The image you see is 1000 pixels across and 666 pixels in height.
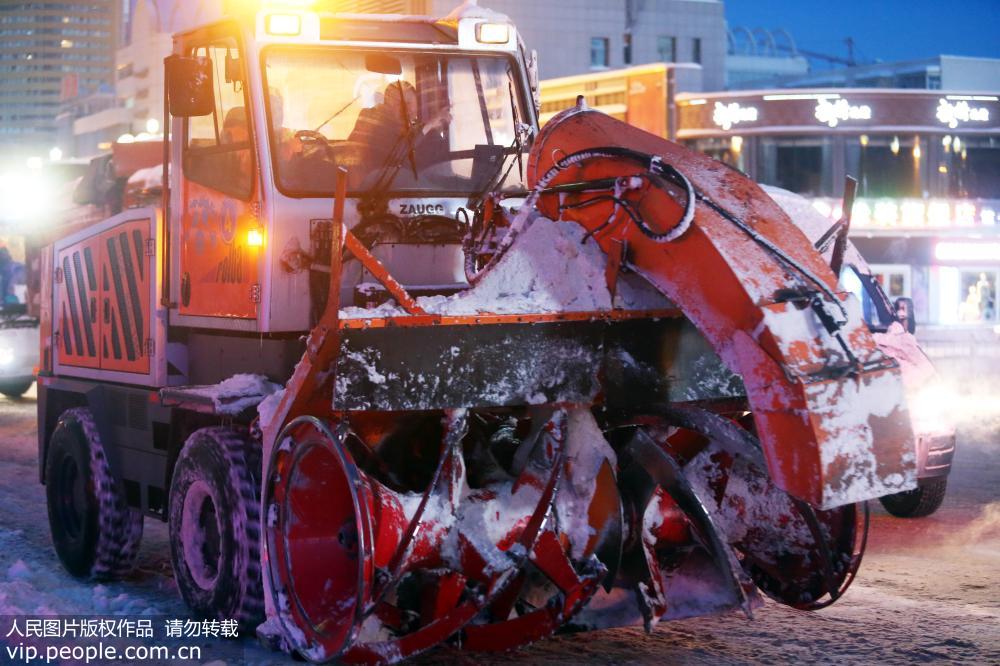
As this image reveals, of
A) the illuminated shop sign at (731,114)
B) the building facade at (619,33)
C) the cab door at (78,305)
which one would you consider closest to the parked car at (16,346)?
the cab door at (78,305)

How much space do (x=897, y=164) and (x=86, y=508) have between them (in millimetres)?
34085

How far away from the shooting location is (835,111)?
37938 millimetres

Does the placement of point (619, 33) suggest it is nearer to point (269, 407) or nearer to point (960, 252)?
point (960, 252)

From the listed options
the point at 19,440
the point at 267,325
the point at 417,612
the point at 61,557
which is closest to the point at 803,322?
the point at 417,612

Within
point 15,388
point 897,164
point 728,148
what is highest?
point 728,148

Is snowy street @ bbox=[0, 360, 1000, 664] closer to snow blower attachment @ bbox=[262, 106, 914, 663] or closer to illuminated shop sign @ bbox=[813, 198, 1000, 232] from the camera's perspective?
snow blower attachment @ bbox=[262, 106, 914, 663]

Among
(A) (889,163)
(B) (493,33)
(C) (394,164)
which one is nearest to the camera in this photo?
(C) (394,164)

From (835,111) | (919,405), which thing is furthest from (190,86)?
(835,111)

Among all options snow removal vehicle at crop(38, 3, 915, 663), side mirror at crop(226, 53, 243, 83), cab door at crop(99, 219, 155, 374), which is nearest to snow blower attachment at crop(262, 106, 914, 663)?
snow removal vehicle at crop(38, 3, 915, 663)

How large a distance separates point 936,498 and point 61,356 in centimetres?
639

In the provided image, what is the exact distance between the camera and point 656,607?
5.59 meters

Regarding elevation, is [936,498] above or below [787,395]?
below

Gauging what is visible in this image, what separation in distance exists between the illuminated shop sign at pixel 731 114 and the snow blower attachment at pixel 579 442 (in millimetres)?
32818

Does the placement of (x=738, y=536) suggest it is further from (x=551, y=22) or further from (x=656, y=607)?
(x=551, y=22)
